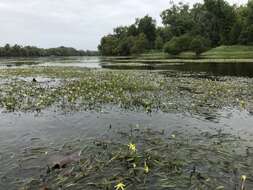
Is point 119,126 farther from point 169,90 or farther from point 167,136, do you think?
point 169,90

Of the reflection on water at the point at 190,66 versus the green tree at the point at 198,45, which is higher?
the green tree at the point at 198,45

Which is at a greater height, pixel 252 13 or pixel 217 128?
pixel 252 13

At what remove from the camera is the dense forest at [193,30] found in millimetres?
94688

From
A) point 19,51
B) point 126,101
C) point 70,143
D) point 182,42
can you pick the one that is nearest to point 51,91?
point 126,101

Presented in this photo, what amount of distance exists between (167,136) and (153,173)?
312cm

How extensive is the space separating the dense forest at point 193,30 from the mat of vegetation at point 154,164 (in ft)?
264

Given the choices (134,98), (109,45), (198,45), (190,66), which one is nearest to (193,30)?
(198,45)

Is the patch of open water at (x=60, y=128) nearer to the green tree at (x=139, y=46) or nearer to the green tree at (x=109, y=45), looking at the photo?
the green tree at (x=139, y=46)

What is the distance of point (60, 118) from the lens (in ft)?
43.3

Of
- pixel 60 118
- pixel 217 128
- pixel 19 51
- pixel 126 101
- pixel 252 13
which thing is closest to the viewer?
pixel 217 128

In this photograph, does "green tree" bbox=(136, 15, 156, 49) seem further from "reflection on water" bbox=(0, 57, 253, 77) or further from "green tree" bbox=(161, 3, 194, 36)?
"reflection on water" bbox=(0, 57, 253, 77)

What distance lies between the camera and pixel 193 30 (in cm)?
11488

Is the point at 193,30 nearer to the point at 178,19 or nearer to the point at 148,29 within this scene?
the point at 178,19

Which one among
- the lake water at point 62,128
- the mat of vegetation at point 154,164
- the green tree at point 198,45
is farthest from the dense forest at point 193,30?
the mat of vegetation at point 154,164
